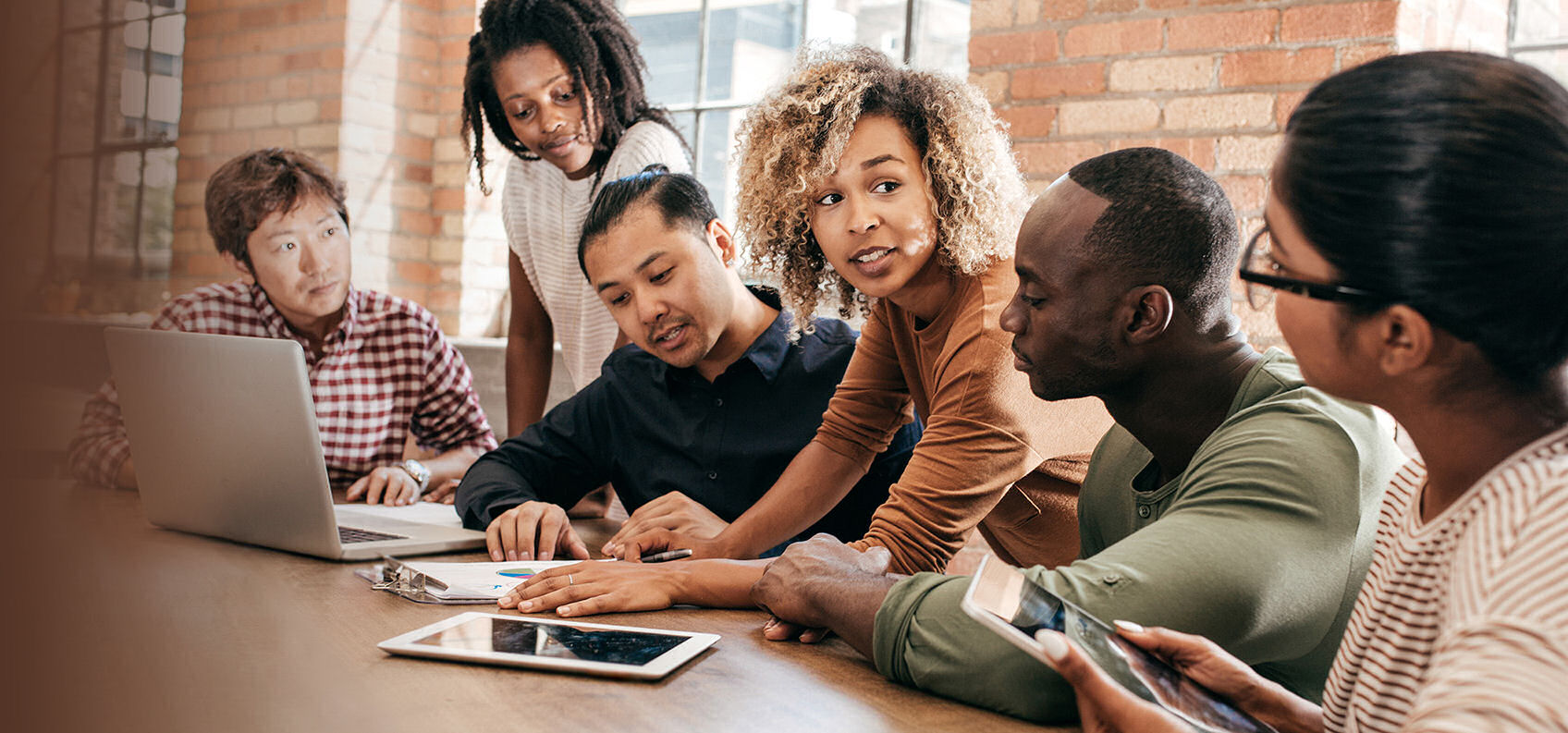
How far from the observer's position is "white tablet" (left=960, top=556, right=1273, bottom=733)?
72cm

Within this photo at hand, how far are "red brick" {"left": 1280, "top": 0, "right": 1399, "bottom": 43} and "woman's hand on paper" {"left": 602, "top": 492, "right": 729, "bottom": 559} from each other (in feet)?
5.04

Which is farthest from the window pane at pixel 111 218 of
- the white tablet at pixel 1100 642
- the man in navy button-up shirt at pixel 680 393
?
the man in navy button-up shirt at pixel 680 393

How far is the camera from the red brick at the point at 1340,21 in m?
2.14

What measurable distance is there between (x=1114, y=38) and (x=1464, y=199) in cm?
196

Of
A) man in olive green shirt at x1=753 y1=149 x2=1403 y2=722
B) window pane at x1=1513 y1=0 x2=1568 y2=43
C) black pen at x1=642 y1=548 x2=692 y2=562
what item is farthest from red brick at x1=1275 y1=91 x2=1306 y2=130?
black pen at x1=642 y1=548 x2=692 y2=562

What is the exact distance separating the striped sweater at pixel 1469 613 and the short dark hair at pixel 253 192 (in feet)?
6.33

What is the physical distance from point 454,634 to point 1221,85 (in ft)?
6.32

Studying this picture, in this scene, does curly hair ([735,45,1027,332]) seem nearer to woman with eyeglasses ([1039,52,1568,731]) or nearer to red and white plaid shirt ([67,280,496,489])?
woman with eyeglasses ([1039,52,1568,731])

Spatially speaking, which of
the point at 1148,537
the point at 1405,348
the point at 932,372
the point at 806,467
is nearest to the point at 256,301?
the point at 806,467

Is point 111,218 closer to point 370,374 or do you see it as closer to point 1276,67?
point 370,374

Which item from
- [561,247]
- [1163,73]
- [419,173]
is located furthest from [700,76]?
[1163,73]

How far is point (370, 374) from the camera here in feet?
7.22

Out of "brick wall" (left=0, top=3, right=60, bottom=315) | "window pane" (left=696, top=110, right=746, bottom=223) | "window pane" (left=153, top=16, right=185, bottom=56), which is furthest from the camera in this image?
"window pane" (left=696, top=110, right=746, bottom=223)

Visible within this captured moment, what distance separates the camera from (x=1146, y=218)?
3.28 feet
